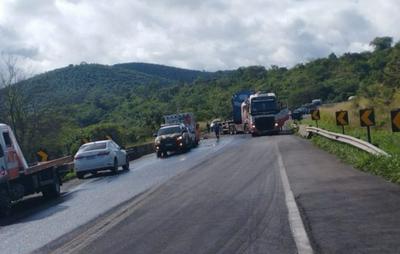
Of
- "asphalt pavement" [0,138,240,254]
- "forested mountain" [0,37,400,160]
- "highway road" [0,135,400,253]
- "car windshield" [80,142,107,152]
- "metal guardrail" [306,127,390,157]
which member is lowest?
"asphalt pavement" [0,138,240,254]

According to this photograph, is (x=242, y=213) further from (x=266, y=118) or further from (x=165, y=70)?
(x=165, y=70)

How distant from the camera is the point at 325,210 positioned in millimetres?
A: 11758

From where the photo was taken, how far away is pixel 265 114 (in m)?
54.5

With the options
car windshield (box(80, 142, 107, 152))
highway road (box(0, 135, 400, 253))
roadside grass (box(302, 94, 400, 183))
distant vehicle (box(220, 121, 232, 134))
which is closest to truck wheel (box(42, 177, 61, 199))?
highway road (box(0, 135, 400, 253))

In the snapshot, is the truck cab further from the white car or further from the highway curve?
the highway curve

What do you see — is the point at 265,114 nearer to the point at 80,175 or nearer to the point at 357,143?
the point at 80,175

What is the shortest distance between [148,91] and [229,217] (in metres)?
132

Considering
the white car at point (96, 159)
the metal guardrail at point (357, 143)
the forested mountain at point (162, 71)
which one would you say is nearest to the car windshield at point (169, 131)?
the metal guardrail at point (357, 143)

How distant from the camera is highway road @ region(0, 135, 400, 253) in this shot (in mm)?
9388

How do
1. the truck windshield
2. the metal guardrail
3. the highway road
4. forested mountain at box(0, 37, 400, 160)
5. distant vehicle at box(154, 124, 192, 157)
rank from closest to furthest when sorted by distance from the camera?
1. the highway road
2. the metal guardrail
3. distant vehicle at box(154, 124, 192, 157)
4. the truck windshield
5. forested mountain at box(0, 37, 400, 160)

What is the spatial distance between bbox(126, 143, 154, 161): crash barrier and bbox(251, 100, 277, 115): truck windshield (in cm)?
912

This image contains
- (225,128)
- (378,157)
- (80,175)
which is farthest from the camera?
(225,128)

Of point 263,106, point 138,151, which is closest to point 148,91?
point 263,106

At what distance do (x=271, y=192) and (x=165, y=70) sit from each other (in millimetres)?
167805
